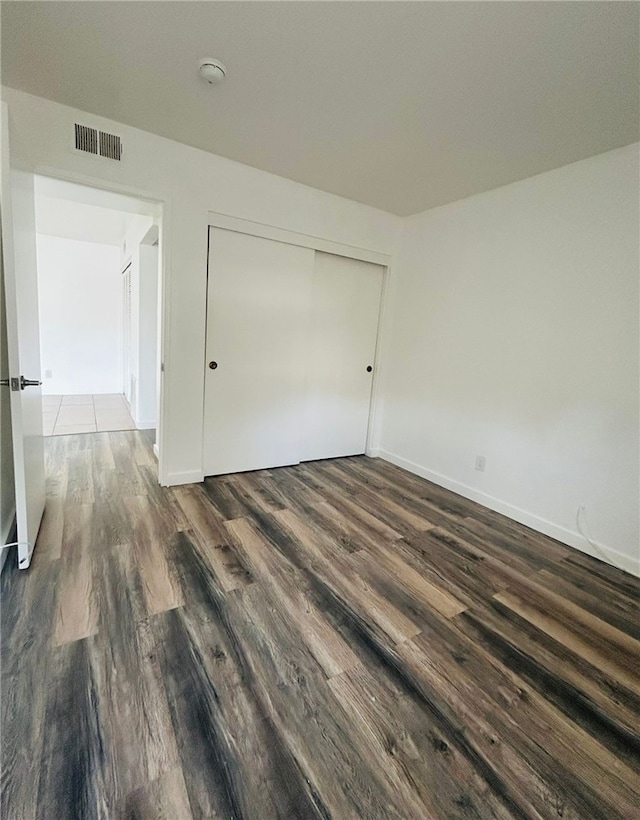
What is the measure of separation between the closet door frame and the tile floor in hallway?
2196 mm

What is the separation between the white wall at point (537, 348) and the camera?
2.30 m

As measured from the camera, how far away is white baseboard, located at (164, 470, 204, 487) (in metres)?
2.98

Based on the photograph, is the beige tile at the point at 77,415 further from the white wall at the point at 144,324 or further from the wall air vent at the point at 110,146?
the wall air vent at the point at 110,146

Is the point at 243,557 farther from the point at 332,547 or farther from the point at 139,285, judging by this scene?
the point at 139,285

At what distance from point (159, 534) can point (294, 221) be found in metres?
2.66

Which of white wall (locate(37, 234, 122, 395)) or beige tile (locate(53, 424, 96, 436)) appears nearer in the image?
beige tile (locate(53, 424, 96, 436))

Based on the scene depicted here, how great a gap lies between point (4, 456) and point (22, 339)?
0.73 m

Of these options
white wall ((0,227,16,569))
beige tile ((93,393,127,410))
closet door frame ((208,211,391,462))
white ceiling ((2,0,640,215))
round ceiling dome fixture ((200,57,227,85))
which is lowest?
beige tile ((93,393,127,410))

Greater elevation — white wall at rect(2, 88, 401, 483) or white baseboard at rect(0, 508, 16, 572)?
white wall at rect(2, 88, 401, 483)

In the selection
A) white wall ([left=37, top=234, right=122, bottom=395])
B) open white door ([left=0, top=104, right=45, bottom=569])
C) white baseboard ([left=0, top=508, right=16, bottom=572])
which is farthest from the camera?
white wall ([left=37, top=234, right=122, bottom=395])

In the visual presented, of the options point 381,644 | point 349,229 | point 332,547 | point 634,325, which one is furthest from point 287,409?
point 634,325

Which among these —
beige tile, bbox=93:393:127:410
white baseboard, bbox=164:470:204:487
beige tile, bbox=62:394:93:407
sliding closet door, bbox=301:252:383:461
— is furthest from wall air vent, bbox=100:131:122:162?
beige tile, bbox=62:394:93:407

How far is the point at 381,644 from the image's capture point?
1582 millimetres

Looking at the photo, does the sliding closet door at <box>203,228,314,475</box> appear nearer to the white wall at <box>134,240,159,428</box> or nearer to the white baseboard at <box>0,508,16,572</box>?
the white baseboard at <box>0,508,16,572</box>
